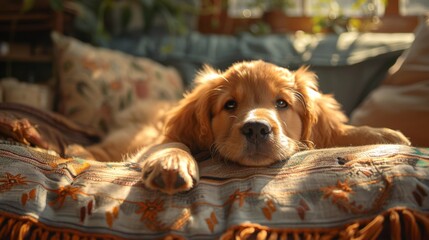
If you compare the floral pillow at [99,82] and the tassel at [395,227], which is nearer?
the tassel at [395,227]

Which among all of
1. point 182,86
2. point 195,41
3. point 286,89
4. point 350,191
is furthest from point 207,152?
point 195,41

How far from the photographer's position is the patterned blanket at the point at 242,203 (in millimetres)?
1229

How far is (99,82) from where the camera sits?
3.27 metres

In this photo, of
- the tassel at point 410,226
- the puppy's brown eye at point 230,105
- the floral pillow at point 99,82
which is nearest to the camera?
the tassel at point 410,226

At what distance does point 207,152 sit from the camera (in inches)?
79.0

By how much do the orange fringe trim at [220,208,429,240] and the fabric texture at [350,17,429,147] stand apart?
1286 millimetres

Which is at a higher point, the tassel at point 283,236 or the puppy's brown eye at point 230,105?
the puppy's brown eye at point 230,105

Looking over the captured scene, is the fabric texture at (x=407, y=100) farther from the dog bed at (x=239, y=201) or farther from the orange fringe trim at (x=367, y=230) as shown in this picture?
the orange fringe trim at (x=367, y=230)

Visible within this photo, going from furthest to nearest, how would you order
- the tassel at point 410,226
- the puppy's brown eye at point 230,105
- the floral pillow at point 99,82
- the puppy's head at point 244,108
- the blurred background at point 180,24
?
1. the blurred background at point 180,24
2. the floral pillow at point 99,82
3. the puppy's brown eye at point 230,105
4. the puppy's head at point 244,108
5. the tassel at point 410,226

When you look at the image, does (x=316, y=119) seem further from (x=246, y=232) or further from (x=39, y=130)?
(x=39, y=130)

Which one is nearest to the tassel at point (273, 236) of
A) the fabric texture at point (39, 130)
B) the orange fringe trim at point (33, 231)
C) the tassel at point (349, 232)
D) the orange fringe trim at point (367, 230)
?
the orange fringe trim at point (367, 230)

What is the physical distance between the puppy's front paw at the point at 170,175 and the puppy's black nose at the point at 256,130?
1.06 feet

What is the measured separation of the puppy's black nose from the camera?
168 cm

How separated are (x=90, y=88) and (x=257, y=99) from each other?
5.70 ft
